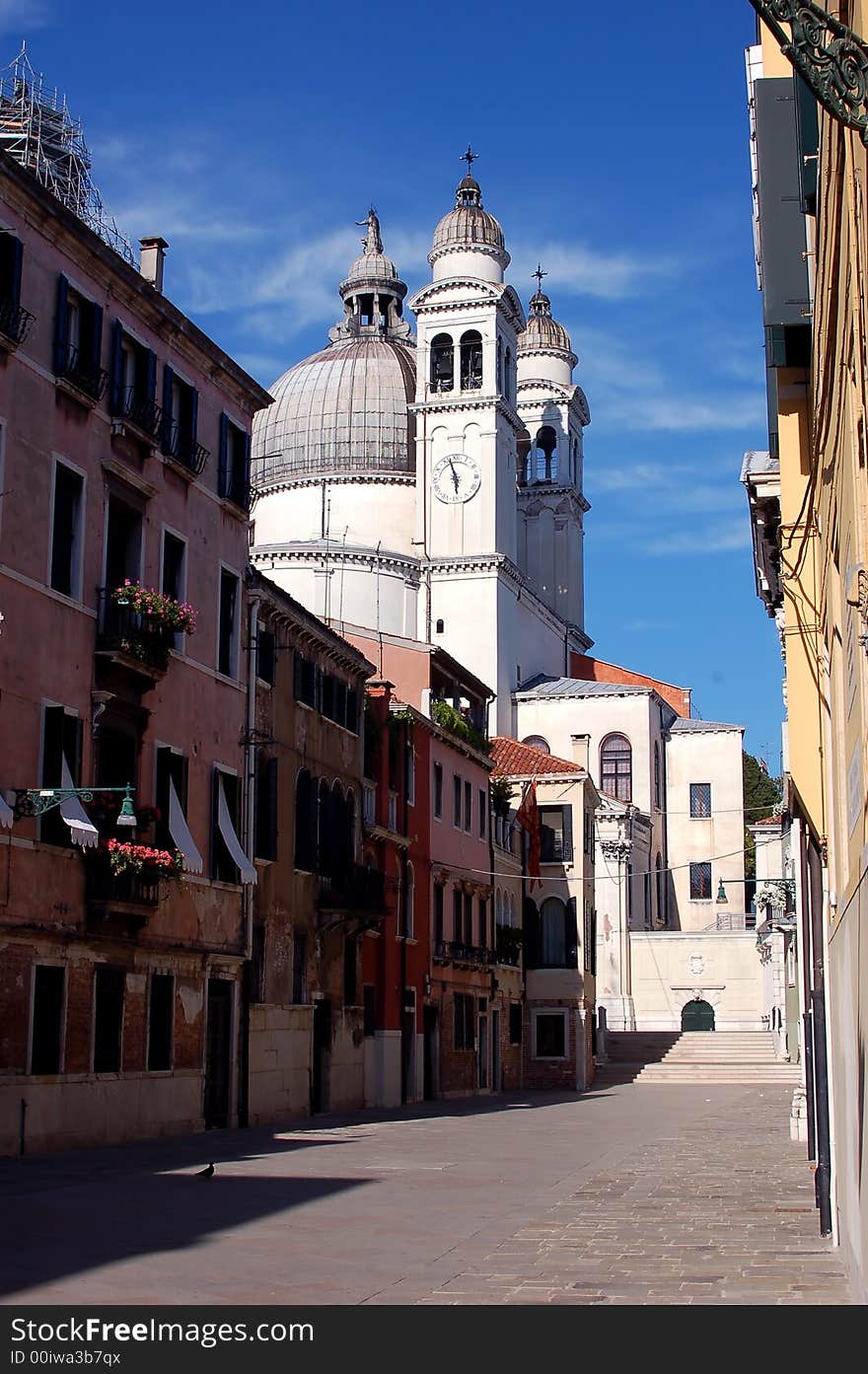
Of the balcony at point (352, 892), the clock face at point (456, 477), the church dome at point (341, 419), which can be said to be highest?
the church dome at point (341, 419)

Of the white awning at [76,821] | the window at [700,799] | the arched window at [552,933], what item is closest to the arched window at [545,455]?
the window at [700,799]

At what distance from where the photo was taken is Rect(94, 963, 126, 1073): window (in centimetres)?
2552

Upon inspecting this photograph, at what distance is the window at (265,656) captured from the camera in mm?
33156

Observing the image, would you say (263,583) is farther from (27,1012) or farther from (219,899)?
(27,1012)

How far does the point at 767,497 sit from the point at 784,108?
15.3 ft

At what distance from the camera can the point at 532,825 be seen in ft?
192

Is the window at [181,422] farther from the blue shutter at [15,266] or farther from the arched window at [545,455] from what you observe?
the arched window at [545,455]

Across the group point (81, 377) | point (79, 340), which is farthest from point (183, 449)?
point (81, 377)

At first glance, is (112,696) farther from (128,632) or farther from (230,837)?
(230,837)

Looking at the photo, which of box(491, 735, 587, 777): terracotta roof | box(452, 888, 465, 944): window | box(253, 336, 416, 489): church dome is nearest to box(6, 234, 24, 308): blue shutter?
box(452, 888, 465, 944): window

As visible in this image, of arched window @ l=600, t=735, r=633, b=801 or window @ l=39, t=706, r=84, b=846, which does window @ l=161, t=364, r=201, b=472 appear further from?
arched window @ l=600, t=735, r=633, b=801

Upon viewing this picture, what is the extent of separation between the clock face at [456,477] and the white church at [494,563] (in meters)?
0.09

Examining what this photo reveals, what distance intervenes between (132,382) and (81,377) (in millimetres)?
2734
